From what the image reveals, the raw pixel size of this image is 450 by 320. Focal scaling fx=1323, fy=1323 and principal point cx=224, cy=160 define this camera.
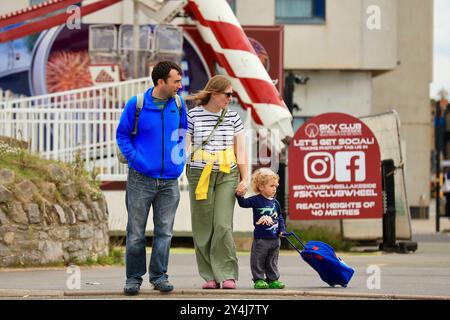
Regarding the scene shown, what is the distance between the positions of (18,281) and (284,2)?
22744 millimetres

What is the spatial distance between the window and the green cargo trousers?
76.4ft

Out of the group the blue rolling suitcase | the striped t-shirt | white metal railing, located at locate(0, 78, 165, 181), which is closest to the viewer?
the striped t-shirt

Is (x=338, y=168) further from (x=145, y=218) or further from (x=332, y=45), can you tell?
(x=332, y=45)

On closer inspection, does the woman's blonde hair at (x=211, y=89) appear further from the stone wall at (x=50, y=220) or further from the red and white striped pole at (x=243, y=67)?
the red and white striped pole at (x=243, y=67)

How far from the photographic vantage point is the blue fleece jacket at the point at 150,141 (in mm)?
10945

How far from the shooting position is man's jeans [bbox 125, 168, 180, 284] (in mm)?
11031

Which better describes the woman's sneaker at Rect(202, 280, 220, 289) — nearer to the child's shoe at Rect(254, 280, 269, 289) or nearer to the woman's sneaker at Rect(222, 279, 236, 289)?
the woman's sneaker at Rect(222, 279, 236, 289)

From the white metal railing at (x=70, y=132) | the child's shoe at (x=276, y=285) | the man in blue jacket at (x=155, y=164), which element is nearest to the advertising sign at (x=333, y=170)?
the white metal railing at (x=70, y=132)

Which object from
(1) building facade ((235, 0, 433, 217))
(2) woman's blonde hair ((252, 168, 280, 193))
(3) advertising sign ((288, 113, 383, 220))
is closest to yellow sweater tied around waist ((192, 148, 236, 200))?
(2) woman's blonde hair ((252, 168, 280, 193))

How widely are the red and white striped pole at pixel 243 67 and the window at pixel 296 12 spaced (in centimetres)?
1056

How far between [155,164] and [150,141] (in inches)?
7.7

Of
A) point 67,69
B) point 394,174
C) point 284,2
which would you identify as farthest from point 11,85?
point 394,174

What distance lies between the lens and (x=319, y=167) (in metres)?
20.6
